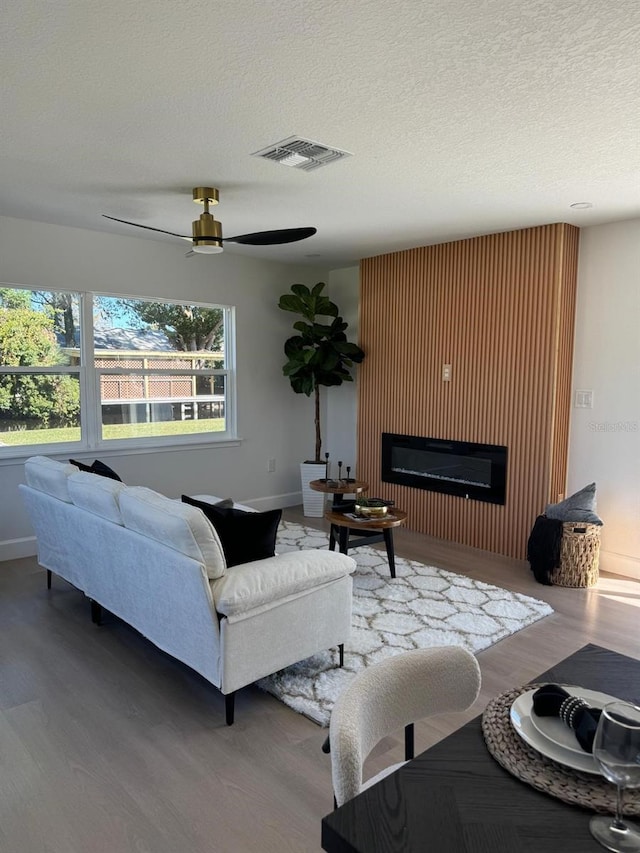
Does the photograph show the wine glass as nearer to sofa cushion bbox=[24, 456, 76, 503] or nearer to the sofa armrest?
the sofa armrest

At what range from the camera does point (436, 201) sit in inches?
152

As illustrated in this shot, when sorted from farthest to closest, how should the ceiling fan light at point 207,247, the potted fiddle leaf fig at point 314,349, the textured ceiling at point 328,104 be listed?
1. the potted fiddle leaf fig at point 314,349
2. the ceiling fan light at point 207,247
3. the textured ceiling at point 328,104

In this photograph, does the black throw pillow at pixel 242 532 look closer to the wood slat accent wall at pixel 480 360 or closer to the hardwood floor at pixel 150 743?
the hardwood floor at pixel 150 743

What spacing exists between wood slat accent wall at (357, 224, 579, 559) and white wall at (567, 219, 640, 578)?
10 centimetres

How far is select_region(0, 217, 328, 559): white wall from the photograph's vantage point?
15.0 feet

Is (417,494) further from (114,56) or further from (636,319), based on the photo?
(114,56)

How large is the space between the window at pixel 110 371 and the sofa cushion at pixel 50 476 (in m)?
1.05

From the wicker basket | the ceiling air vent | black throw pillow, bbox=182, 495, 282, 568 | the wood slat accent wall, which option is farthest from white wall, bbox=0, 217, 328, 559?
the wicker basket

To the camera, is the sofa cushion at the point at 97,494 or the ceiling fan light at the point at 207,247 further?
the ceiling fan light at the point at 207,247

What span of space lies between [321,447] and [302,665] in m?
3.85

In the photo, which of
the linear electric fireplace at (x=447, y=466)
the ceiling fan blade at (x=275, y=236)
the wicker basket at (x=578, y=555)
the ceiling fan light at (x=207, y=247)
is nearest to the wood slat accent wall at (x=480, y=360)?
the linear electric fireplace at (x=447, y=466)

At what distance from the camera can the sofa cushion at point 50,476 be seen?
341cm

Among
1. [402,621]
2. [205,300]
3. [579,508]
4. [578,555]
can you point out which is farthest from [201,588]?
[205,300]

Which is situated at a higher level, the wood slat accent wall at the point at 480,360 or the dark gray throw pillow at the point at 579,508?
the wood slat accent wall at the point at 480,360
